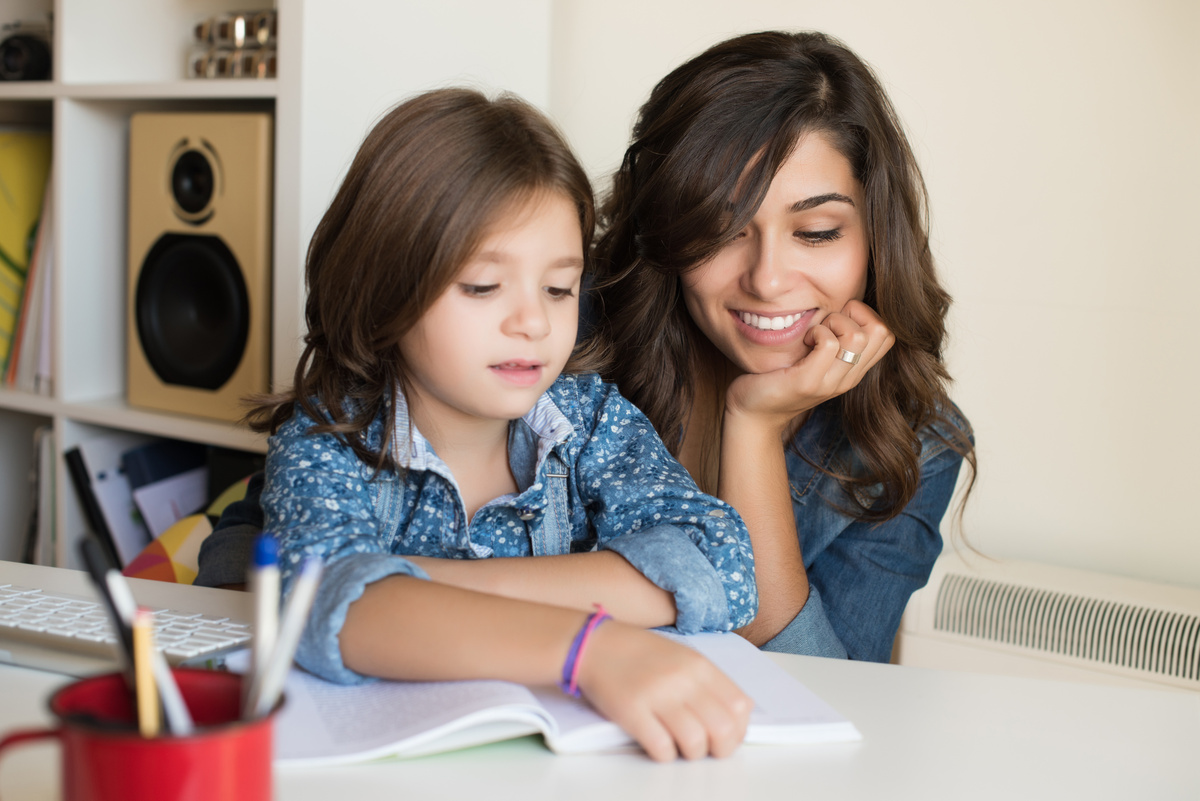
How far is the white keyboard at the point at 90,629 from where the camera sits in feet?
2.18

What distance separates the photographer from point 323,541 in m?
0.77

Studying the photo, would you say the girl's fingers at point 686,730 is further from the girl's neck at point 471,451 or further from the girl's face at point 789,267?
the girl's face at point 789,267

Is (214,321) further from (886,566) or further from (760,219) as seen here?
(886,566)

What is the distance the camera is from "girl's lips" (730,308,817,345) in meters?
1.18

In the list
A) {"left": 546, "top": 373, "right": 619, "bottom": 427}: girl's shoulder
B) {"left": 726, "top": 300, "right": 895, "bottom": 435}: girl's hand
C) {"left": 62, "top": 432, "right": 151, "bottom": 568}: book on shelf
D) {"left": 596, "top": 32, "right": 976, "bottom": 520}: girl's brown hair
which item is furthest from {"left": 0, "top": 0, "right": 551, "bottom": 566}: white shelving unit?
{"left": 726, "top": 300, "right": 895, "bottom": 435}: girl's hand

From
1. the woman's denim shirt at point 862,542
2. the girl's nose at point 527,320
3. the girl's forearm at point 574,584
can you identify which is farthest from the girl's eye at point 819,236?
the girl's forearm at point 574,584

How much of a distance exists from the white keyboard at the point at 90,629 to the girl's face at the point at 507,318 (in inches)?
11.3

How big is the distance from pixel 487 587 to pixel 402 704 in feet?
0.56

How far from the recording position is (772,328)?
119 cm

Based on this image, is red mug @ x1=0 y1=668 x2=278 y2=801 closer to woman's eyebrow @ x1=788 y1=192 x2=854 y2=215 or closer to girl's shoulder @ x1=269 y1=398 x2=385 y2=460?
girl's shoulder @ x1=269 y1=398 x2=385 y2=460

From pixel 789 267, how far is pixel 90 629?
0.79m

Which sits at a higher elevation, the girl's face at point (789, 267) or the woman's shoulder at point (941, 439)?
the girl's face at point (789, 267)

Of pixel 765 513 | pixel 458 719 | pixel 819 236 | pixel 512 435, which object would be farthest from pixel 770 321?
pixel 458 719

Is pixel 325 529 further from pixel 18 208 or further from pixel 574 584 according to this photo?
pixel 18 208
